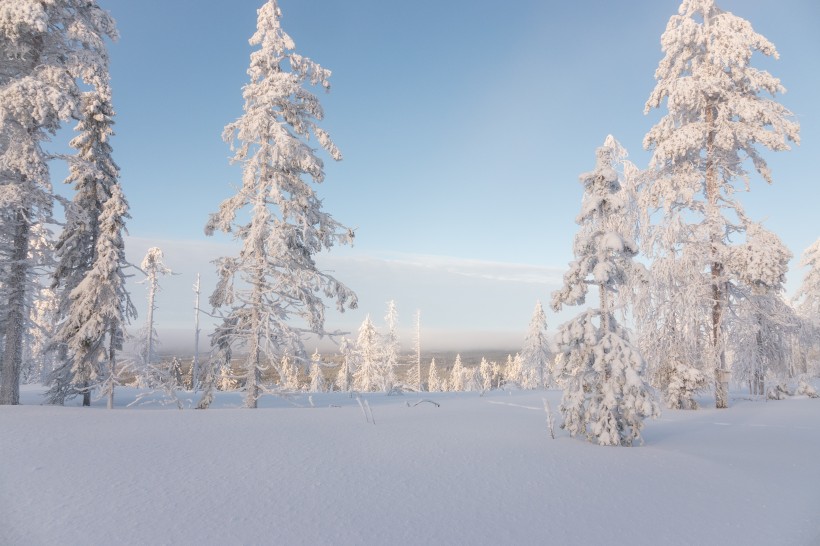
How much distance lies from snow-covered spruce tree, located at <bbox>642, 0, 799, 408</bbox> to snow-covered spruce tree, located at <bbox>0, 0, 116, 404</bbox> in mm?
19816

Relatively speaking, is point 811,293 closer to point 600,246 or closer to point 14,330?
point 600,246

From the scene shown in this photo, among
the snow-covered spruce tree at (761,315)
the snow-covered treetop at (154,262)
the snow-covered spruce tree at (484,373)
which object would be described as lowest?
the snow-covered spruce tree at (484,373)

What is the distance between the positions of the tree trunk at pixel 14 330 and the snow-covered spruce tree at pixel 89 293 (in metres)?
1.32

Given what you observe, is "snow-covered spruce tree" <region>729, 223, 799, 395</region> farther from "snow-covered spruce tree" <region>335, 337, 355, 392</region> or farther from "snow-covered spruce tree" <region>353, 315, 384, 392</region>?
"snow-covered spruce tree" <region>353, 315, 384, 392</region>

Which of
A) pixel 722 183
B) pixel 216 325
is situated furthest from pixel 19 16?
pixel 722 183

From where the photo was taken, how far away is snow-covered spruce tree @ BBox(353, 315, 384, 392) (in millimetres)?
51875

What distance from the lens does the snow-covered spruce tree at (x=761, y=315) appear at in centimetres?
1623

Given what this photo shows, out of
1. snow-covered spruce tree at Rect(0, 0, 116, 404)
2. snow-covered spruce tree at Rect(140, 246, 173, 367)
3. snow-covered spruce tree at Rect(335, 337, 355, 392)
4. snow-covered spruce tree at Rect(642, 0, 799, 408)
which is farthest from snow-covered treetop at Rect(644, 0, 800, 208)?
snow-covered spruce tree at Rect(140, 246, 173, 367)

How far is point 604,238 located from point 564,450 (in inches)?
181

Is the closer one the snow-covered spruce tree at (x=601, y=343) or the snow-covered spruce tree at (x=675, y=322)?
the snow-covered spruce tree at (x=601, y=343)

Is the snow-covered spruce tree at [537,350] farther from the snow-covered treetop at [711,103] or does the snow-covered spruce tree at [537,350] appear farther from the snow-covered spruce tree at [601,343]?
the snow-covered spruce tree at [601,343]

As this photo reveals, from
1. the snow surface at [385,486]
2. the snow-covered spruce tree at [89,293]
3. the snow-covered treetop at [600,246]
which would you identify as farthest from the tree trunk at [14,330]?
the snow-covered treetop at [600,246]

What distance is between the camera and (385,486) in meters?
6.39

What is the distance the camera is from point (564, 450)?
9047 mm
